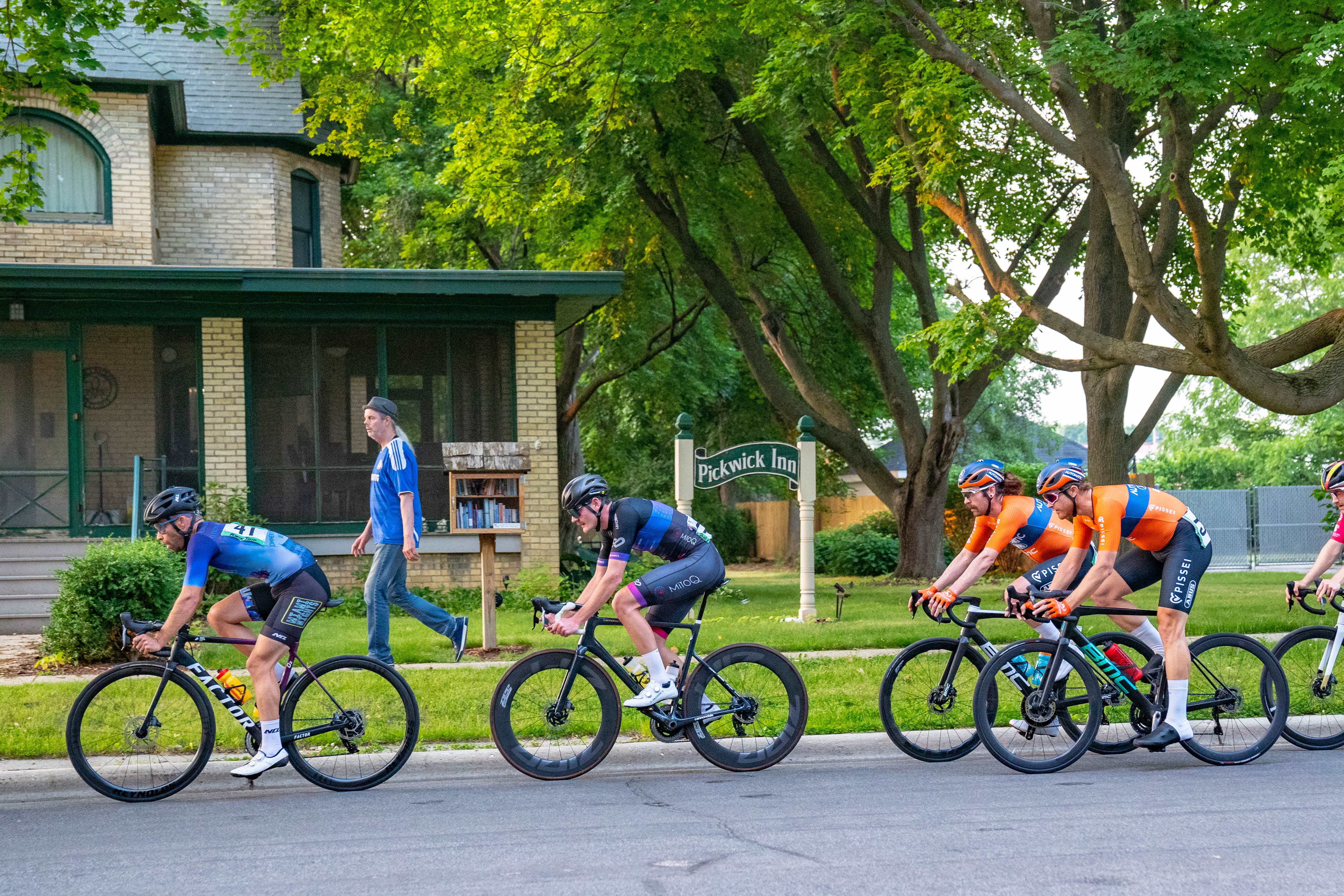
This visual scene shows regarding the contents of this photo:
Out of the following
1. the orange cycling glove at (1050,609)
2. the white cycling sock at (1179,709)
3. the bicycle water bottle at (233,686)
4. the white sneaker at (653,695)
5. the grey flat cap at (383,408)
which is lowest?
the white cycling sock at (1179,709)

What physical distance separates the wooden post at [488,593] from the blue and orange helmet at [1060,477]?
560 centimetres

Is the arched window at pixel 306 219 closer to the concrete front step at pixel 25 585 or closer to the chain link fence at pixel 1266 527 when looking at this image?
the concrete front step at pixel 25 585

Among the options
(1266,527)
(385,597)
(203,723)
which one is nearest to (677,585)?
(203,723)

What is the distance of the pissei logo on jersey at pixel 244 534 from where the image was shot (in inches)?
275

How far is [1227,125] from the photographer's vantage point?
17.5 m

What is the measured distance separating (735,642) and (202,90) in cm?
1551

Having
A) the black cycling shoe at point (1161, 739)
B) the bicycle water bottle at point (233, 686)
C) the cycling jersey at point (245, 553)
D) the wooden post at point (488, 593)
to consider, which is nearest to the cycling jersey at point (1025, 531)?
the black cycling shoe at point (1161, 739)

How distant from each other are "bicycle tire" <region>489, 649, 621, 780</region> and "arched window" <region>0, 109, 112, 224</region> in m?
14.9

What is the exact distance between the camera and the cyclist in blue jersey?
6.83 metres

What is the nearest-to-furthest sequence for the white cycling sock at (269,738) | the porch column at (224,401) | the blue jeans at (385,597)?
1. the white cycling sock at (269,738)
2. the blue jeans at (385,597)
3. the porch column at (224,401)

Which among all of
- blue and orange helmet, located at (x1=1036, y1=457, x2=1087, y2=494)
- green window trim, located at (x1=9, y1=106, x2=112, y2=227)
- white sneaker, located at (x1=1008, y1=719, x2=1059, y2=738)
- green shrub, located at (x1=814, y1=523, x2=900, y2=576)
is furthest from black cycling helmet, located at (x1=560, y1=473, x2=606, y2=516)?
green shrub, located at (x1=814, y1=523, x2=900, y2=576)

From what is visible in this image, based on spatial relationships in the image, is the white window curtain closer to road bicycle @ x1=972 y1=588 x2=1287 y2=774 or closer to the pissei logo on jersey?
the pissei logo on jersey

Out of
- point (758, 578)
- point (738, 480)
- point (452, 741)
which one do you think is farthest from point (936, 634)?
point (738, 480)

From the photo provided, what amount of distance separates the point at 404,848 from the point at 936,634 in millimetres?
7807
